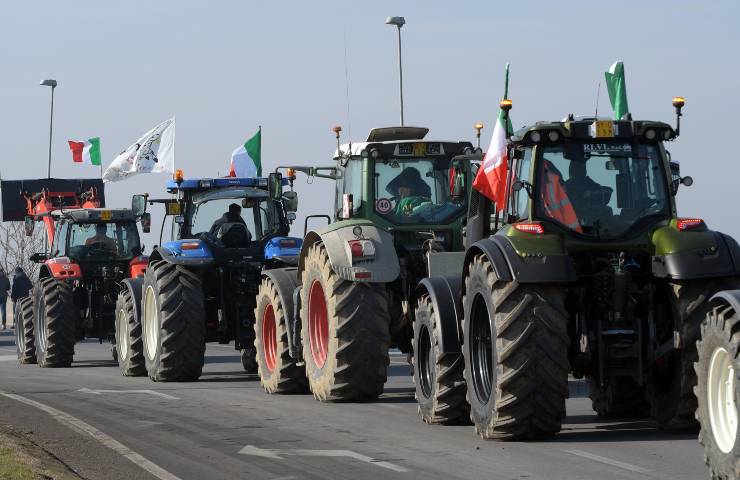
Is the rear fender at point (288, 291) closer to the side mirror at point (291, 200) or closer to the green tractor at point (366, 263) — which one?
the green tractor at point (366, 263)

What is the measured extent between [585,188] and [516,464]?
2.86 meters

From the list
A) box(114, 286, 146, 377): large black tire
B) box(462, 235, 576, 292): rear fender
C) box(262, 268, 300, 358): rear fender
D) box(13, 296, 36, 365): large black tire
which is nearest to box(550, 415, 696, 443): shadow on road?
box(462, 235, 576, 292): rear fender

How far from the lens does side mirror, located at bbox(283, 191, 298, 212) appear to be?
71.5 ft

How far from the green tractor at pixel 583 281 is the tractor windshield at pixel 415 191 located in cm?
348

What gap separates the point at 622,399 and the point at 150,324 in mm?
9167

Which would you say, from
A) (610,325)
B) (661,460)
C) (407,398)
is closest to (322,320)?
(407,398)

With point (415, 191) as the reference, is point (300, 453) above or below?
below

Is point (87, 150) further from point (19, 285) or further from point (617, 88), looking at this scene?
point (617, 88)

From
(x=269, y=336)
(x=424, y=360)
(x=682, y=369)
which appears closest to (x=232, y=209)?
(x=269, y=336)

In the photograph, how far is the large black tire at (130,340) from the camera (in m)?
22.6

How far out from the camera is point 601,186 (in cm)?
1349

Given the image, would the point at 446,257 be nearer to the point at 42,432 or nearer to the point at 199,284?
the point at 42,432

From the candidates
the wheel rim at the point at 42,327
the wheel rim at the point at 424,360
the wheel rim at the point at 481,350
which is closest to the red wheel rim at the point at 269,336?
the wheel rim at the point at 424,360

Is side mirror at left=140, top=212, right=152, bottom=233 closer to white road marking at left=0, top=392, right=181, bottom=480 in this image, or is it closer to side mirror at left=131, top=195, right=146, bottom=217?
side mirror at left=131, top=195, right=146, bottom=217
